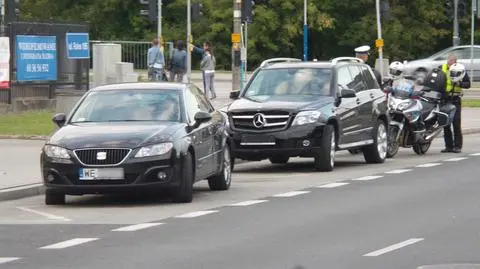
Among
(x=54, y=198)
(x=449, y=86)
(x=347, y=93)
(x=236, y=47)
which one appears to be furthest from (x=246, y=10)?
(x=54, y=198)

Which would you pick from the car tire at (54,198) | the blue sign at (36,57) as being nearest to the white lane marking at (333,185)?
the car tire at (54,198)

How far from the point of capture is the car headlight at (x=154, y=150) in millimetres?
15047

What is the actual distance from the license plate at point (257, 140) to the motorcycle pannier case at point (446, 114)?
551cm

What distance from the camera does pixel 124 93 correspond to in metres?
16.7

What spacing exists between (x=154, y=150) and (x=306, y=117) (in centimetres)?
517

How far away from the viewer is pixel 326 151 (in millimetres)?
20062

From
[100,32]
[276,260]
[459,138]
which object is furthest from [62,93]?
[100,32]

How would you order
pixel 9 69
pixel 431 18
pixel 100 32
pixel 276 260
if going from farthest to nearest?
pixel 100 32
pixel 431 18
pixel 9 69
pixel 276 260

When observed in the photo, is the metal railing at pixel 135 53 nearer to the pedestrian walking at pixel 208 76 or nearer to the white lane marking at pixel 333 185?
the pedestrian walking at pixel 208 76

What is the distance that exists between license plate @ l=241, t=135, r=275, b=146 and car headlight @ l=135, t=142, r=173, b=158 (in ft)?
15.7

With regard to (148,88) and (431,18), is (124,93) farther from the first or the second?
(431,18)

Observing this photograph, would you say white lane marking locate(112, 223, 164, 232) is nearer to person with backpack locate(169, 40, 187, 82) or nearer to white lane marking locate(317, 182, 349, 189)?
white lane marking locate(317, 182, 349, 189)

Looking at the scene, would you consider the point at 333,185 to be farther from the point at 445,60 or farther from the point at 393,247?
the point at 445,60

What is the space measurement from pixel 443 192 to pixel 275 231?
462 centimetres
